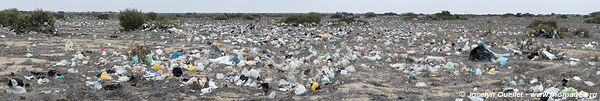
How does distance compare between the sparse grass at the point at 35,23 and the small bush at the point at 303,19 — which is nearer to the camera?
the sparse grass at the point at 35,23

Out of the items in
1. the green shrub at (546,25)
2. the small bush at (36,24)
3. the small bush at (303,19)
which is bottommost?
the small bush at (303,19)

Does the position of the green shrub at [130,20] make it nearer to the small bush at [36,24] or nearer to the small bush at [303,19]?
the small bush at [36,24]

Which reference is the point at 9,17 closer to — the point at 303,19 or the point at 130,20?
the point at 130,20

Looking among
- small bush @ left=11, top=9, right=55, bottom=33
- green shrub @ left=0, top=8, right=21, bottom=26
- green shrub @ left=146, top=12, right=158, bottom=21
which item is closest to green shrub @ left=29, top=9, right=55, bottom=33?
small bush @ left=11, top=9, right=55, bottom=33

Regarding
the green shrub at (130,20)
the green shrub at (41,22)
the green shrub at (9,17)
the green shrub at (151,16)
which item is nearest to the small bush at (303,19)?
the green shrub at (151,16)

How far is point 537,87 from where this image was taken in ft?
17.9

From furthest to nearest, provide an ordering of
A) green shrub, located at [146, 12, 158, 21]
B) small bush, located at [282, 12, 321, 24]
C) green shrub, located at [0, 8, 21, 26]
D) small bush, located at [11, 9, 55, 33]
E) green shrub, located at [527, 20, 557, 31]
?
green shrub, located at [146, 12, 158, 21] → small bush, located at [282, 12, 321, 24] → green shrub, located at [0, 8, 21, 26] → green shrub, located at [527, 20, 557, 31] → small bush, located at [11, 9, 55, 33]

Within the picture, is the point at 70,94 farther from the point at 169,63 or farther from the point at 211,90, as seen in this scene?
the point at 169,63

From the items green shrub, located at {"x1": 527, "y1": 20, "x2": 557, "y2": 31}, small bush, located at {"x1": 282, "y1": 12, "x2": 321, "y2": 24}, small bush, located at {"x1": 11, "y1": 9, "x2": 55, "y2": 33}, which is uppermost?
small bush, located at {"x1": 11, "y1": 9, "x2": 55, "y2": 33}

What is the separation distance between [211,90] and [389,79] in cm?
202

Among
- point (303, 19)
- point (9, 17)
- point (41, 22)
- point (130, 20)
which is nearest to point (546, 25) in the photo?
Answer: point (303, 19)

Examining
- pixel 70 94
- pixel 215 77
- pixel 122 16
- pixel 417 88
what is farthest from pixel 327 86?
pixel 122 16

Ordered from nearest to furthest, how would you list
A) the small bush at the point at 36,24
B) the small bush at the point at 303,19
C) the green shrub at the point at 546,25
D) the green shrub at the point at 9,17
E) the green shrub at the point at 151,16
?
the small bush at the point at 36,24 < the green shrub at the point at 546,25 < the green shrub at the point at 9,17 < the small bush at the point at 303,19 < the green shrub at the point at 151,16

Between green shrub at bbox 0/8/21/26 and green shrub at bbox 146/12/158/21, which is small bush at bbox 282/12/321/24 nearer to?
green shrub at bbox 146/12/158/21
